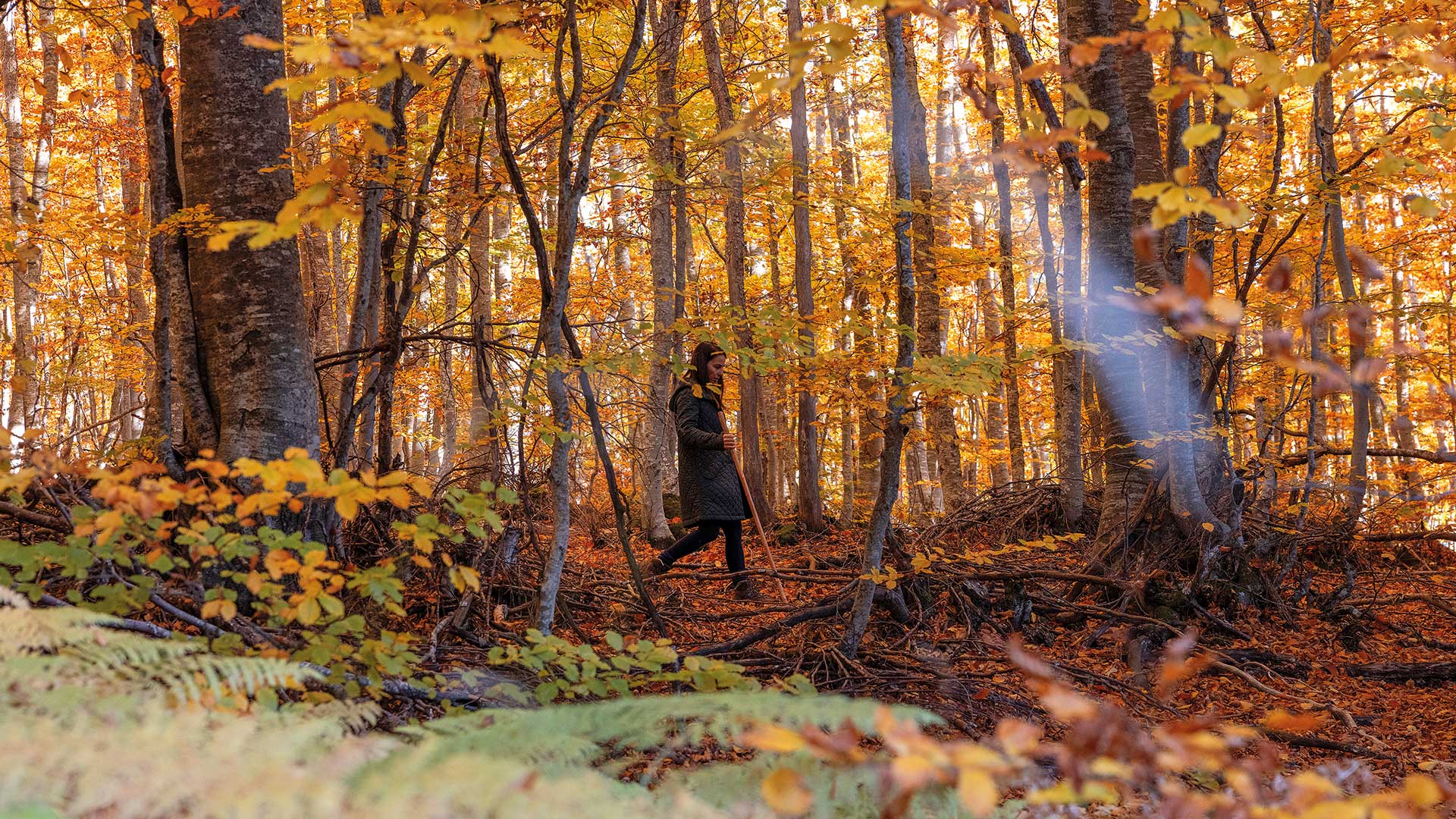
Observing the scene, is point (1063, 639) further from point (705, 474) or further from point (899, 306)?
point (899, 306)

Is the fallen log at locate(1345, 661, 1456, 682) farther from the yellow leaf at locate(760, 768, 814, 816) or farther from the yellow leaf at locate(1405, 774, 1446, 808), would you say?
the yellow leaf at locate(760, 768, 814, 816)

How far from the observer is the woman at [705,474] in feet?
19.5

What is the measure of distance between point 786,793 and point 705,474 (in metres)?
4.82

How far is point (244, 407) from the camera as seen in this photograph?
12.9 ft

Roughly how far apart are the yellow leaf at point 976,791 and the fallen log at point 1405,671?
5.03 meters

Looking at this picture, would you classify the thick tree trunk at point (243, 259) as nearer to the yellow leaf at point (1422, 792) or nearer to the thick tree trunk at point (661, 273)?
the yellow leaf at point (1422, 792)

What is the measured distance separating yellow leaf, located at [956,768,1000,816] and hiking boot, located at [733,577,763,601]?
503 cm

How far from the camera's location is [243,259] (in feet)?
12.9

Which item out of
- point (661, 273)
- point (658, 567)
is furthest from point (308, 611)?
point (661, 273)

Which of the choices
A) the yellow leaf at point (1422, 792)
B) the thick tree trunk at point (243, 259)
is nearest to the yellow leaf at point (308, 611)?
the thick tree trunk at point (243, 259)

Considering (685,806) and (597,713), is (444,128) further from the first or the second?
(685,806)

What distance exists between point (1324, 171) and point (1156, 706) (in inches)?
130

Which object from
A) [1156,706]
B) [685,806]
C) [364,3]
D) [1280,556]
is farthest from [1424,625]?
[364,3]

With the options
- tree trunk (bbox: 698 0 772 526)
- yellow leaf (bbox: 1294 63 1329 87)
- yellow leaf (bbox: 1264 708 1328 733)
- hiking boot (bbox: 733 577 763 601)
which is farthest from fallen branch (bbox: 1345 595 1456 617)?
yellow leaf (bbox: 1264 708 1328 733)
